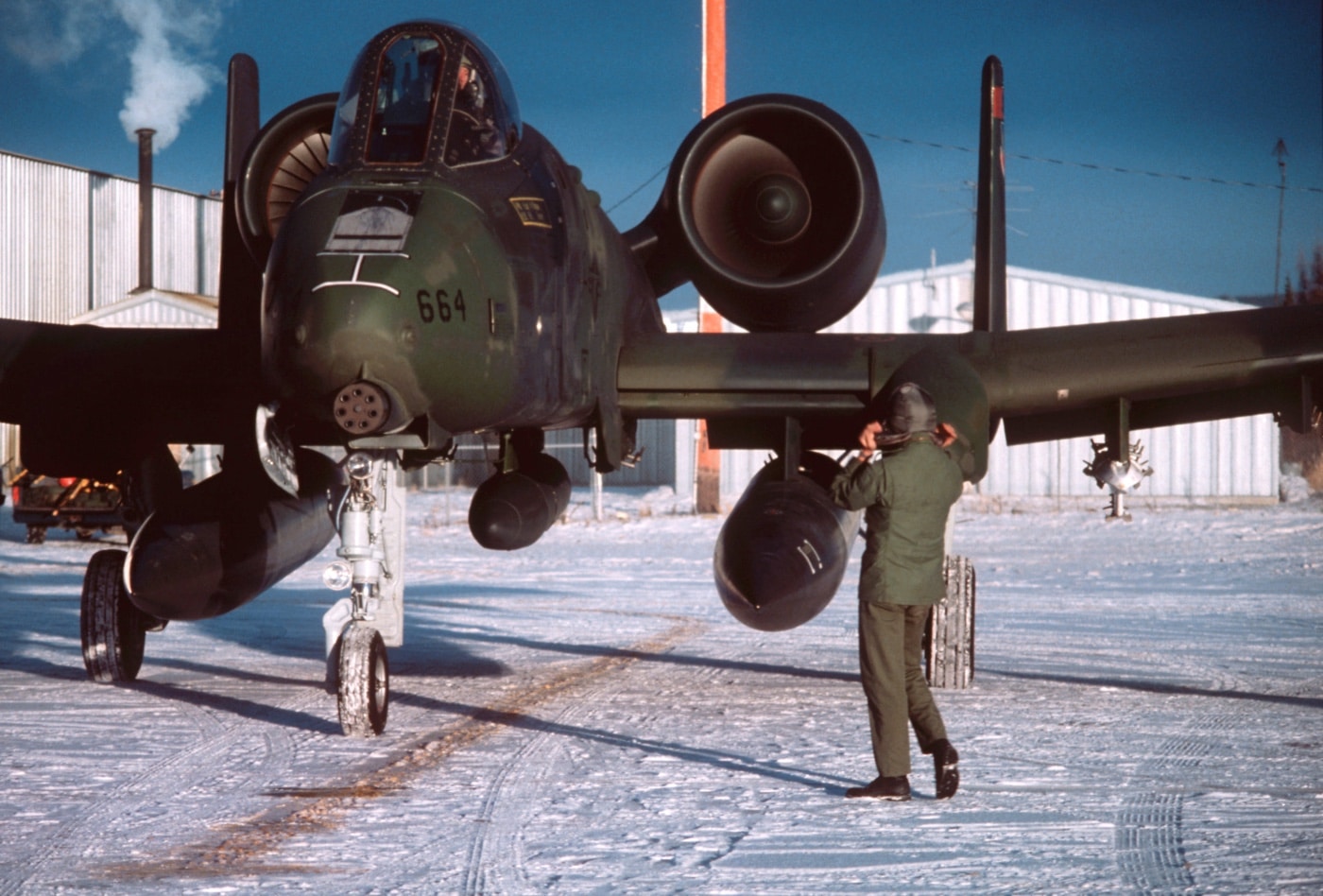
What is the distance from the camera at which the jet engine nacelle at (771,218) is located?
407 inches

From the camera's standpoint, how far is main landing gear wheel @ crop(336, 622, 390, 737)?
24.5 feet

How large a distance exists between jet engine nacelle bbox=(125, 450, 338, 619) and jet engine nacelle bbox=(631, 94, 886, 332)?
301 cm

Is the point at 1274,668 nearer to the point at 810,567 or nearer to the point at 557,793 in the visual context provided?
the point at 810,567

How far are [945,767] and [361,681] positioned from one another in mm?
2918

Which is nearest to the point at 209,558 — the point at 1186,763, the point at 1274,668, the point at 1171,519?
the point at 1186,763

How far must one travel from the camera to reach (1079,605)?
616 inches

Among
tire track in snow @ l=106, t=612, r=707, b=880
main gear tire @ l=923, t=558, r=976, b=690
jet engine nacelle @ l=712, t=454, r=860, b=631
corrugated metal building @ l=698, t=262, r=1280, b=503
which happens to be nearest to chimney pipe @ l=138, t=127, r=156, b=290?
corrugated metal building @ l=698, t=262, r=1280, b=503

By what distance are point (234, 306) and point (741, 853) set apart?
223 inches

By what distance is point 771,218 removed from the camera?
35.3 feet

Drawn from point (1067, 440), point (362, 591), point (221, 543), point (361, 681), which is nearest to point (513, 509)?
point (221, 543)

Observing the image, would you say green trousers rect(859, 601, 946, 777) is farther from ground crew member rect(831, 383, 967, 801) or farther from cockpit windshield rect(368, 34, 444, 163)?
cockpit windshield rect(368, 34, 444, 163)

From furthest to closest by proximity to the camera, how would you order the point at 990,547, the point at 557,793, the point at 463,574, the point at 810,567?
the point at 990,547
the point at 463,574
the point at 810,567
the point at 557,793

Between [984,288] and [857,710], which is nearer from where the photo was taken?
[857,710]

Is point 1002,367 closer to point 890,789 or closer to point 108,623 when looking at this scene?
point 890,789
